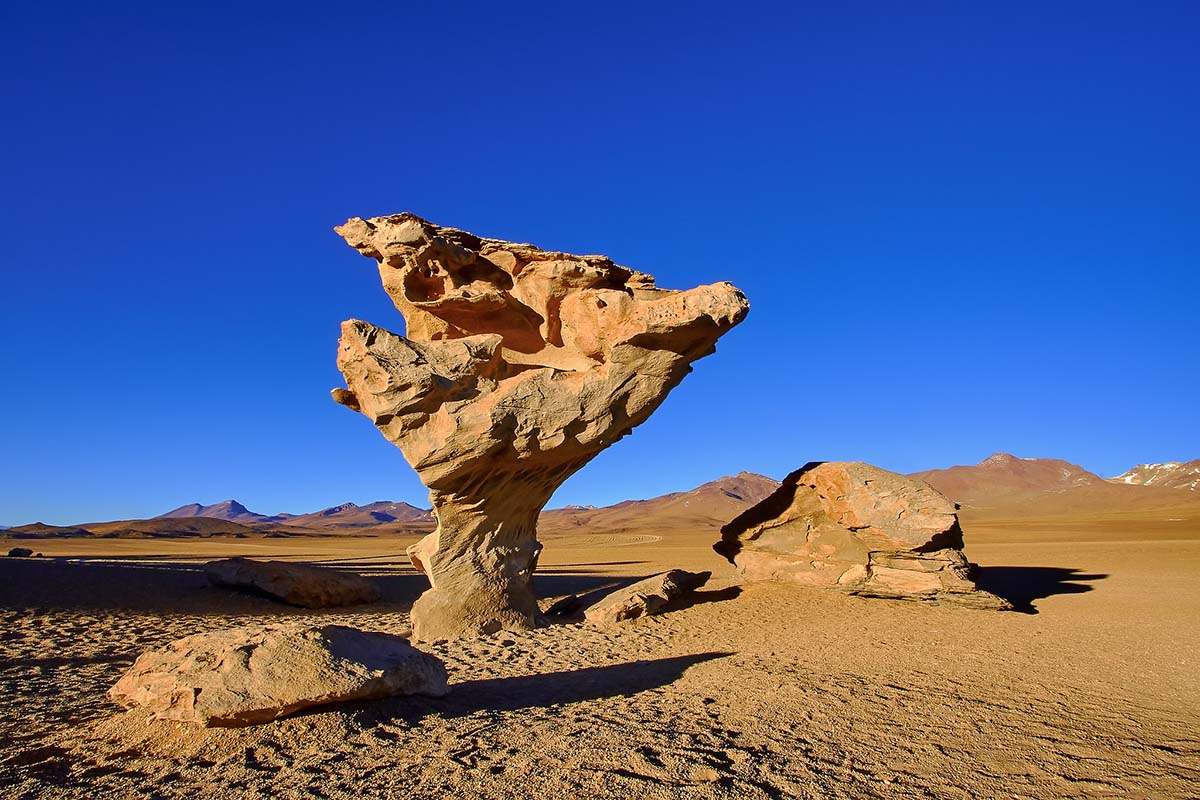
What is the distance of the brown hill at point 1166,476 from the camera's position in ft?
342

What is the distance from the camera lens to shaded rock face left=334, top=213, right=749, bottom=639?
445 inches

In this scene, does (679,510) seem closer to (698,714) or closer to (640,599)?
(640,599)

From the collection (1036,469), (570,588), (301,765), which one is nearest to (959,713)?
(301,765)

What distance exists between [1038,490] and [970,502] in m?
13.5

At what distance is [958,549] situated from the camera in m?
14.6

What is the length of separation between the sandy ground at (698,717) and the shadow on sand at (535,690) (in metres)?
0.04

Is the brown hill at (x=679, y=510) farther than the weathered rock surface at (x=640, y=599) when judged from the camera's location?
Yes

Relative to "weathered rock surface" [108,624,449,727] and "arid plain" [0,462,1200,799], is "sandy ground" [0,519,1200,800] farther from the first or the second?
"weathered rock surface" [108,624,449,727]

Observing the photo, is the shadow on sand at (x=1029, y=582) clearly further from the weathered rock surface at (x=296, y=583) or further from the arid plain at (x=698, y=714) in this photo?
the weathered rock surface at (x=296, y=583)

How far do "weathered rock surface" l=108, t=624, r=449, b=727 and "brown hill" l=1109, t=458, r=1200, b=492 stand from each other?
408 feet

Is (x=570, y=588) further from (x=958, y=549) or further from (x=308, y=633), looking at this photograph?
(x=308, y=633)

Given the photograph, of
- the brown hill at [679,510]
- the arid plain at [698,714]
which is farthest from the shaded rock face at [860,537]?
the brown hill at [679,510]

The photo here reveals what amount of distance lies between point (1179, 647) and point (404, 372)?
12.1 m

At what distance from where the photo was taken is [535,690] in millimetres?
7523
